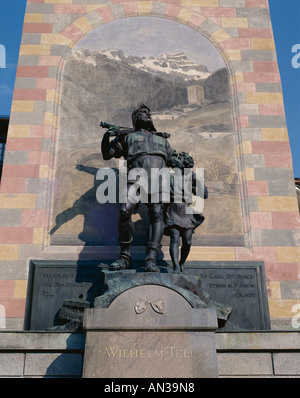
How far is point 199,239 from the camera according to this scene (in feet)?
30.3

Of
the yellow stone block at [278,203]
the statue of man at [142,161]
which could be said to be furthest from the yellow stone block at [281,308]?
the statue of man at [142,161]

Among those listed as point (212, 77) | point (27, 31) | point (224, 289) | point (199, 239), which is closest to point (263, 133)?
point (212, 77)

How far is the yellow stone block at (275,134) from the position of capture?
10.1 m

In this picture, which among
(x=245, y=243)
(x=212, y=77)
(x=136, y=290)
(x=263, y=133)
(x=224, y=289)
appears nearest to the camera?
(x=136, y=290)

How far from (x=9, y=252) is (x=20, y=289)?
2.44 feet

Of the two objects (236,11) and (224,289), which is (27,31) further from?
(224,289)

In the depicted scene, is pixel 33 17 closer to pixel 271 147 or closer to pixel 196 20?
pixel 196 20

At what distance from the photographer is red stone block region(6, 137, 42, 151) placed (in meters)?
9.79

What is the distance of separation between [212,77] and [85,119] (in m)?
2.97

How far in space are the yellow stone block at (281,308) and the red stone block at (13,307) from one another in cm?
428

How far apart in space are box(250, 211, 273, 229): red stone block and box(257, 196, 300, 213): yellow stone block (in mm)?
121

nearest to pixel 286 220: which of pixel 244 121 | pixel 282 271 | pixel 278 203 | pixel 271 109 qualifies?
pixel 278 203

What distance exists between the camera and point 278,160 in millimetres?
9898

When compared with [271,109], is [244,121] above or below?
below
